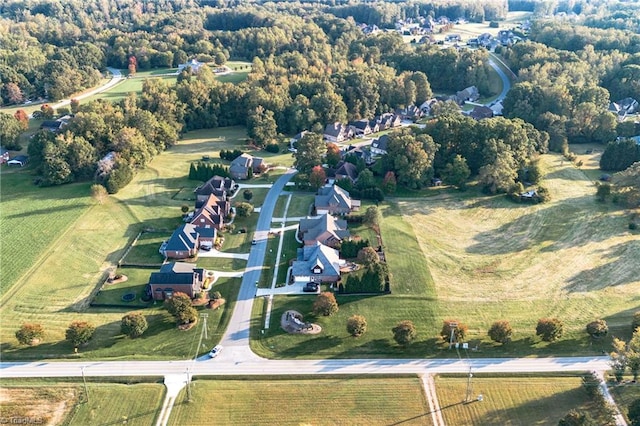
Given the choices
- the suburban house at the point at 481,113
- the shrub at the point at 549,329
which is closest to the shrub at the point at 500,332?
the shrub at the point at 549,329

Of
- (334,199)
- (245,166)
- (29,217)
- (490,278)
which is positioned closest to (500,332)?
(490,278)

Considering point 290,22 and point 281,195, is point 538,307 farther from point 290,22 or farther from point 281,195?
point 290,22

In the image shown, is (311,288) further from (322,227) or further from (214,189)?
(214,189)

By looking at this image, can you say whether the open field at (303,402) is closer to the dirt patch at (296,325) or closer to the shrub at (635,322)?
the dirt patch at (296,325)

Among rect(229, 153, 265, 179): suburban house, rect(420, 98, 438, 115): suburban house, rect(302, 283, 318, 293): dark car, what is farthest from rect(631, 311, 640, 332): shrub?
rect(420, 98, 438, 115): suburban house

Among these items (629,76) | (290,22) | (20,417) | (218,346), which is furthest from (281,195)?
(290,22)
